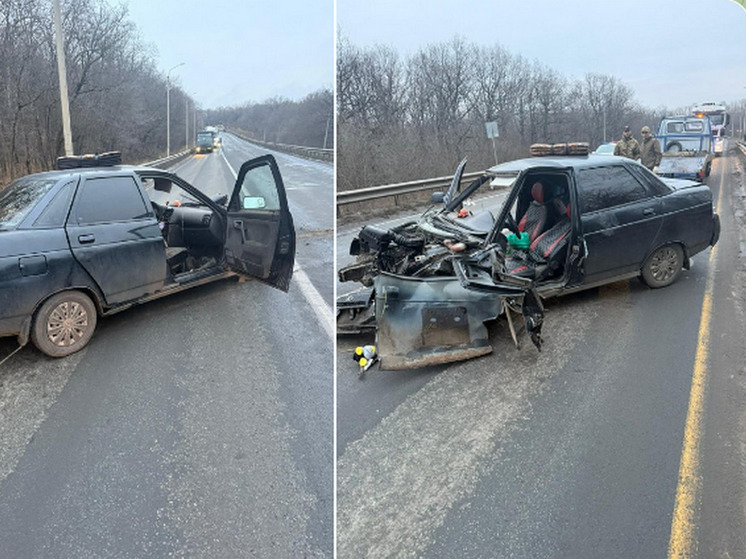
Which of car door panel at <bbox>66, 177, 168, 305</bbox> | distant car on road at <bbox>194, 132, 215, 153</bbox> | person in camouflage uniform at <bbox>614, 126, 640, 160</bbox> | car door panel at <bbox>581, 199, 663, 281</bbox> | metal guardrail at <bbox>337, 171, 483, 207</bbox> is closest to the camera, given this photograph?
car door panel at <bbox>66, 177, 168, 305</bbox>

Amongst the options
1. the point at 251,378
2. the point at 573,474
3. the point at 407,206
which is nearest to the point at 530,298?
the point at 573,474

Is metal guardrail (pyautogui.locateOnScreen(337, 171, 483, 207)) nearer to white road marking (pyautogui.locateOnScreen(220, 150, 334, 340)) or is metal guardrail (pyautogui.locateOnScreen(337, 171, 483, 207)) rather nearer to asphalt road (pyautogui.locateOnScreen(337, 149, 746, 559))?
white road marking (pyautogui.locateOnScreen(220, 150, 334, 340))

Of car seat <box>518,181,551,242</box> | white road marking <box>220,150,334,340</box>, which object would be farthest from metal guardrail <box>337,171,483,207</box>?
car seat <box>518,181,551,242</box>

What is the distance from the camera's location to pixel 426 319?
430 cm

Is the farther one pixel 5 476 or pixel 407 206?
pixel 407 206

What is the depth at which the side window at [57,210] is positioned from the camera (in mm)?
4770

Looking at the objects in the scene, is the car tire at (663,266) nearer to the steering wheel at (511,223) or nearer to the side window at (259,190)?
the steering wheel at (511,223)

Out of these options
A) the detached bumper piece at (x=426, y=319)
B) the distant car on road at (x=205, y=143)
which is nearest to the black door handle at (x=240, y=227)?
the detached bumper piece at (x=426, y=319)

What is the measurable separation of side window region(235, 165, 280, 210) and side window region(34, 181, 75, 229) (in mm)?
1544

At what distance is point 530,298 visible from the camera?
4336 mm

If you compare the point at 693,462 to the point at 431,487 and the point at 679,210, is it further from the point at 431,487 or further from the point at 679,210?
the point at 679,210

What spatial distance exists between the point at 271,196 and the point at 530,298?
2.52 meters

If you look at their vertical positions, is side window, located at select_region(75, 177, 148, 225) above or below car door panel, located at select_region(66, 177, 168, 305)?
above

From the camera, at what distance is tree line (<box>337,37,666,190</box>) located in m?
15.6
